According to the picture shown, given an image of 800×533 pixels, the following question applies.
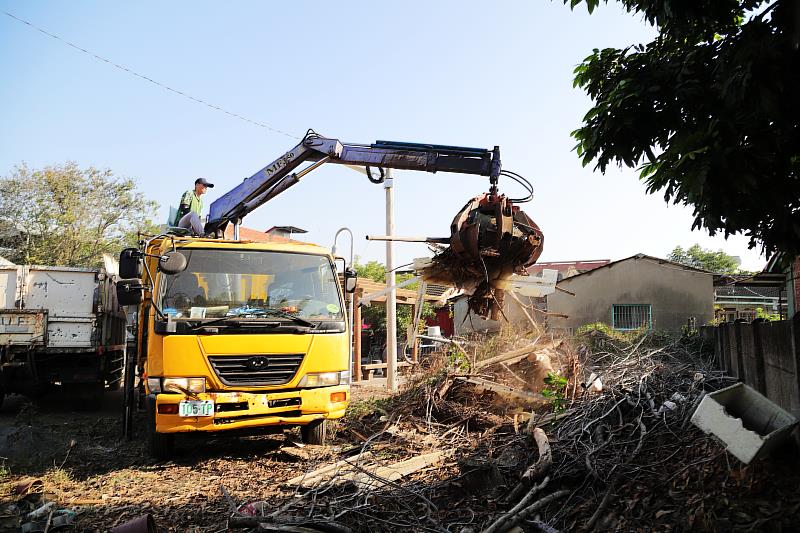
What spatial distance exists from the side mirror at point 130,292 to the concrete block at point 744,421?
18.1 feet

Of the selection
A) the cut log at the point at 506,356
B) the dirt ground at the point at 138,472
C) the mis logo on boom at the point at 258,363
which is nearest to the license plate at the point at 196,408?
the mis logo on boom at the point at 258,363

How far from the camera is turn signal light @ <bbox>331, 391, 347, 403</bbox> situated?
650 cm

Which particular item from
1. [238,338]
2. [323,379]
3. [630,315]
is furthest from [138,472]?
[630,315]

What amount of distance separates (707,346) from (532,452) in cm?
632

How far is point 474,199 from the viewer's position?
677cm

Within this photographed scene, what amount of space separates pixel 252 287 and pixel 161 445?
2020 millimetres

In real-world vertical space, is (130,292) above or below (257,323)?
above

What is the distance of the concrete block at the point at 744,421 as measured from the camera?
3262 mm

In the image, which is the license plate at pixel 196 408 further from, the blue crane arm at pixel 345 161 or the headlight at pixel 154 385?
the blue crane arm at pixel 345 161

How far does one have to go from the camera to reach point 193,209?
815 centimetres

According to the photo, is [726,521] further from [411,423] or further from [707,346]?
[707,346]

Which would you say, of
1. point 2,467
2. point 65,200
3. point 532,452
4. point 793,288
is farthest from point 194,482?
point 65,200

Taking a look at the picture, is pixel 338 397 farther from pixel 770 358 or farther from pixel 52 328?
pixel 52 328

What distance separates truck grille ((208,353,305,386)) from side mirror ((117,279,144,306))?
46.0 inches
